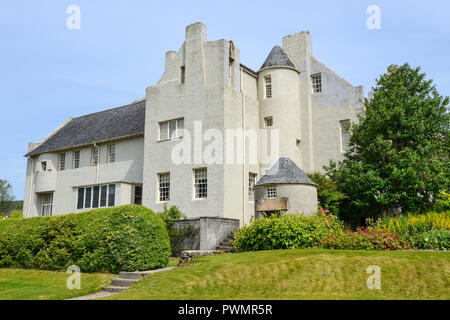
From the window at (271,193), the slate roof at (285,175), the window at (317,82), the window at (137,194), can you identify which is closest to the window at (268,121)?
the window at (317,82)

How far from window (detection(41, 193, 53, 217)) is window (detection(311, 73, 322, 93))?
79.6 feet

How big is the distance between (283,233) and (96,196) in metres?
18.1

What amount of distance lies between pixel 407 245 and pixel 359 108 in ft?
46.6

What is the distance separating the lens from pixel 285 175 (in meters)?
22.8

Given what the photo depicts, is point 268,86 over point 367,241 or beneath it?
over

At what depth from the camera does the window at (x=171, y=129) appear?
27.8 m

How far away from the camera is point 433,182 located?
23297 mm

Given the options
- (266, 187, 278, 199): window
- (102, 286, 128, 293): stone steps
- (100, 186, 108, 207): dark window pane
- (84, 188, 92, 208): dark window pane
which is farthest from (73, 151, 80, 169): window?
(102, 286, 128, 293): stone steps

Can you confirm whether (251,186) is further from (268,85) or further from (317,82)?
(317,82)

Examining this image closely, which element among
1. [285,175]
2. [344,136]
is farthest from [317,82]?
[285,175]

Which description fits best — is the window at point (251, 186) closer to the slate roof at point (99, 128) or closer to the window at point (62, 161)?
the slate roof at point (99, 128)

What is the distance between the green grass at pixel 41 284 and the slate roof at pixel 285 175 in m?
9.91
